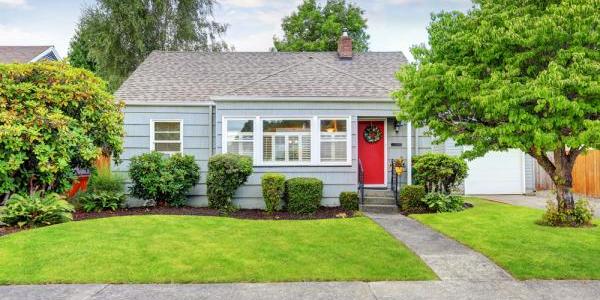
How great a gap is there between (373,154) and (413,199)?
2235mm

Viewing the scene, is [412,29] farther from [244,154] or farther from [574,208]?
[574,208]

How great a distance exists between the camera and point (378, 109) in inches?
466

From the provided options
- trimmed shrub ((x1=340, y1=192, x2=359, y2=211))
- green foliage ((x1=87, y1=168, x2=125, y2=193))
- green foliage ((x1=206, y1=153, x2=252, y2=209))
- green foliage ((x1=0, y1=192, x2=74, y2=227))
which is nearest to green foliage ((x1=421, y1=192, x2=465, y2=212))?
trimmed shrub ((x1=340, y1=192, x2=359, y2=211))

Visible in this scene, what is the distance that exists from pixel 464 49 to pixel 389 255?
11.5 ft

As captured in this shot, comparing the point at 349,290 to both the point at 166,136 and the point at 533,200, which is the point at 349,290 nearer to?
the point at 166,136

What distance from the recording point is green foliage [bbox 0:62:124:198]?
8.06 m

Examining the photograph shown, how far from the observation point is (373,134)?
41.5 ft

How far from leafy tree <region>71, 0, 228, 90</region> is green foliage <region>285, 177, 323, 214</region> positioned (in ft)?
47.4

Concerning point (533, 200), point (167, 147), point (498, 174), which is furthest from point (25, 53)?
point (533, 200)

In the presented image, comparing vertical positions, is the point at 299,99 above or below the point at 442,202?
above

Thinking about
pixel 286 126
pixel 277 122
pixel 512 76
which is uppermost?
pixel 512 76

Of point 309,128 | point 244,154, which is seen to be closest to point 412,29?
point 309,128

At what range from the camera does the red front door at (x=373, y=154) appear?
1266cm

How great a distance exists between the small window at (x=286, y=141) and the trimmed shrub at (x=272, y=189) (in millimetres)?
949
